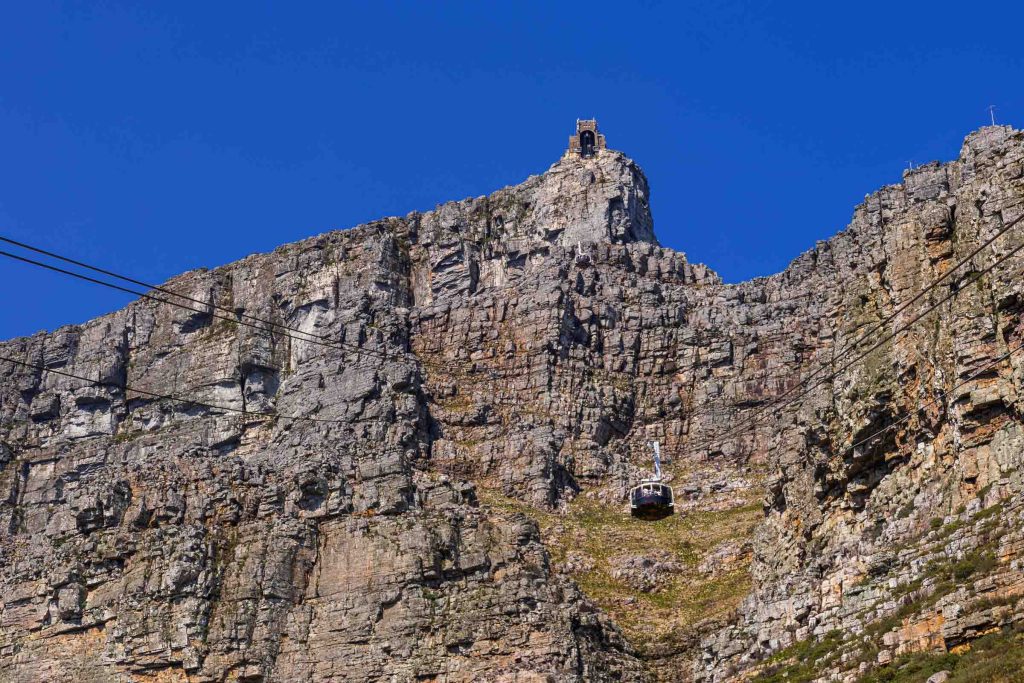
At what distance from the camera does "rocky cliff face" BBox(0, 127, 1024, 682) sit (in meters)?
75.6

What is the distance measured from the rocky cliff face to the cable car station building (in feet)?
9.60

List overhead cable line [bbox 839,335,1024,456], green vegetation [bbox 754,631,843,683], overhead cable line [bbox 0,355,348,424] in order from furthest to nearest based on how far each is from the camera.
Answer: overhead cable line [bbox 0,355,348,424]
green vegetation [bbox 754,631,843,683]
overhead cable line [bbox 839,335,1024,456]

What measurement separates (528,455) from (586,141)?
47.0 metres

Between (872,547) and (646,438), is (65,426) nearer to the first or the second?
(646,438)

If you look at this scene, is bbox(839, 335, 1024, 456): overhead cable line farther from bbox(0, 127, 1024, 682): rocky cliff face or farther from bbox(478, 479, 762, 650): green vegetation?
bbox(478, 479, 762, 650): green vegetation

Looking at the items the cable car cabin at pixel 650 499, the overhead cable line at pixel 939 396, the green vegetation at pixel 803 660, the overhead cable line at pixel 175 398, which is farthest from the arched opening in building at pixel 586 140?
the green vegetation at pixel 803 660

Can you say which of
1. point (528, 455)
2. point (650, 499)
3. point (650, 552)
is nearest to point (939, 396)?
point (650, 499)

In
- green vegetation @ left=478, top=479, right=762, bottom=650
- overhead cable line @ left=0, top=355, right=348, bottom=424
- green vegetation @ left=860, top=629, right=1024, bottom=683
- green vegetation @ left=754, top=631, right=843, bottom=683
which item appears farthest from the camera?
overhead cable line @ left=0, top=355, right=348, bottom=424

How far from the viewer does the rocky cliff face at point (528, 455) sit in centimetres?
7556

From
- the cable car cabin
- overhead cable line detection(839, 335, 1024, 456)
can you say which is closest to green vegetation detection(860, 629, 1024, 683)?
overhead cable line detection(839, 335, 1024, 456)

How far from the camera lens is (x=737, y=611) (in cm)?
9412

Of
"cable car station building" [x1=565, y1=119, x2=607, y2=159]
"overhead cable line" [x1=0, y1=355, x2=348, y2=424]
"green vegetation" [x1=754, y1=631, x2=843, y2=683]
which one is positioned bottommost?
"green vegetation" [x1=754, y1=631, x2=843, y2=683]

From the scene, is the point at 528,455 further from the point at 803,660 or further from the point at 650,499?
the point at 803,660

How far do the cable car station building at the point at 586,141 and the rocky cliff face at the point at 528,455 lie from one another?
2925 mm
